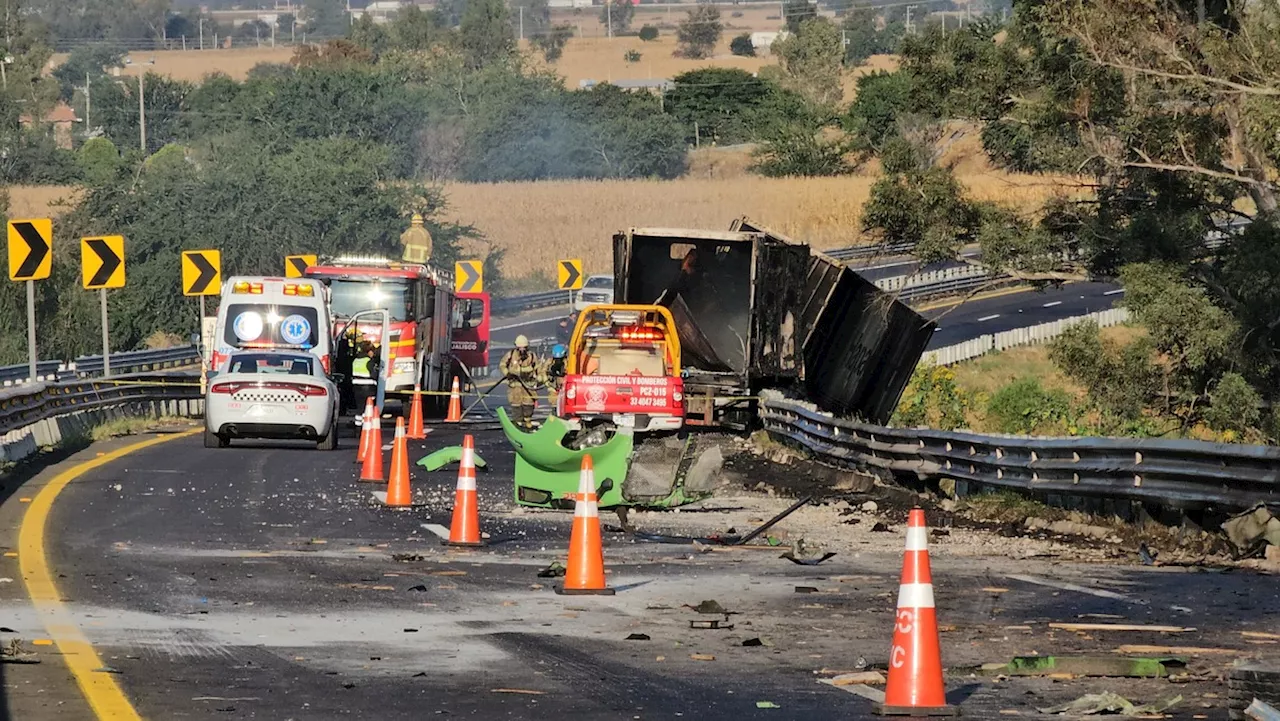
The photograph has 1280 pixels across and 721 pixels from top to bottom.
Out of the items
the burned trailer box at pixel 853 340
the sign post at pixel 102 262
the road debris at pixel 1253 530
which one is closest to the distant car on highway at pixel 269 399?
the sign post at pixel 102 262

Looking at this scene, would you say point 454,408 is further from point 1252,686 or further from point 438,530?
point 1252,686

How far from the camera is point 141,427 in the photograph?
34969mm

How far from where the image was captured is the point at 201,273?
39969mm

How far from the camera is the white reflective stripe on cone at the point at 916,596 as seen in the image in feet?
29.4

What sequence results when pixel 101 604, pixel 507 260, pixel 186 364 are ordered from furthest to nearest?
pixel 507 260 → pixel 186 364 → pixel 101 604

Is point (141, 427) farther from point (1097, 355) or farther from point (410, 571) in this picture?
point (410, 571)

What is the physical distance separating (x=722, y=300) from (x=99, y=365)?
19949mm

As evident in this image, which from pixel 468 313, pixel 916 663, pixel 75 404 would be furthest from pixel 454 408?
pixel 916 663

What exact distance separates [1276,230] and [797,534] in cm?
1927

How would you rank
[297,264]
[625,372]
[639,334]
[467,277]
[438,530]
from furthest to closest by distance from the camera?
[467,277]
[297,264]
[639,334]
[625,372]
[438,530]

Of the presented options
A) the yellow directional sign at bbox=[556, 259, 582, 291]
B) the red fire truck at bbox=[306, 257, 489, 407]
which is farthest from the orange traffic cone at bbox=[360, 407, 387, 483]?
the yellow directional sign at bbox=[556, 259, 582, 291]

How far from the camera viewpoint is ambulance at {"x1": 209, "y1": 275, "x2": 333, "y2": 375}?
105ft

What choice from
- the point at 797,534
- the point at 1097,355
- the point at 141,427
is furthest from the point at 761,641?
the point at 1097,355

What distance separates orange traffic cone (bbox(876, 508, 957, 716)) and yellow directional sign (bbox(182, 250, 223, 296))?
3189cm
